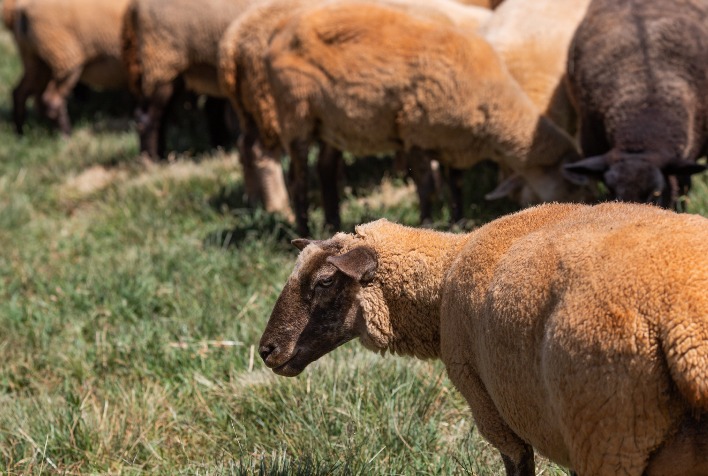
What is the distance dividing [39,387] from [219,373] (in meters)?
1.07

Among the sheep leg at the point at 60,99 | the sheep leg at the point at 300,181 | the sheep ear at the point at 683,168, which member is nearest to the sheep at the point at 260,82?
the sheep leg at the point at 300,181

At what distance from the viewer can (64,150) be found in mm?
12133

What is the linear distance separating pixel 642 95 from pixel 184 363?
11.6 ft

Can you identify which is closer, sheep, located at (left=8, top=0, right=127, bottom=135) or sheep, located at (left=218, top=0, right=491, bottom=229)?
sheep, located at (left=218, top=0, right=491, bottom=229)

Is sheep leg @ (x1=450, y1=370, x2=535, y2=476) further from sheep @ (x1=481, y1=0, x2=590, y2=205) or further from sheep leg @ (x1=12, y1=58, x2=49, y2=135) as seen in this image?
sheep leg @ (x1=12, y1=58, x2=49, y2=135)

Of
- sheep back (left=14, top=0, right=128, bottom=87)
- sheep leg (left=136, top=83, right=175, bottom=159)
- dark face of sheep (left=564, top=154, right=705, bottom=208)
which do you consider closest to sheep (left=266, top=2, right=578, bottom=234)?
dark face of sheep (left=564, top=154, right=705, bottom=208)

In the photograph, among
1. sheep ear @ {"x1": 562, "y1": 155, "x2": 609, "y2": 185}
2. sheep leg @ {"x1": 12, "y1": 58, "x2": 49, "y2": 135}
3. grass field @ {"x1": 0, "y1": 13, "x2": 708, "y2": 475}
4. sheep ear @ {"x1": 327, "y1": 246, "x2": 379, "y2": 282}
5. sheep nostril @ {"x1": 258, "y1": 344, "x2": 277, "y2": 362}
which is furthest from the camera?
sheep leg @ {"x1": 12, "y1": 58, "x2": 49, "y2": 135}

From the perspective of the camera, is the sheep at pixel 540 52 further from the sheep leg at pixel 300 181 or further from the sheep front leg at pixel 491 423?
the sheep front leg at pixel 491 423

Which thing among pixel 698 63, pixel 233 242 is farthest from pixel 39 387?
pixel 698 63

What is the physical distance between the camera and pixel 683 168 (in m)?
6.34

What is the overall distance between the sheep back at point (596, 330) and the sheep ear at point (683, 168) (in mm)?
3201

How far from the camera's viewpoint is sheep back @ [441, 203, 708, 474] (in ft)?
8.38

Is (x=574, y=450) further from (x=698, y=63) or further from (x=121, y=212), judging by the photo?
(x=121, y=212)

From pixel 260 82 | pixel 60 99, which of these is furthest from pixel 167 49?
pixel 60 99
